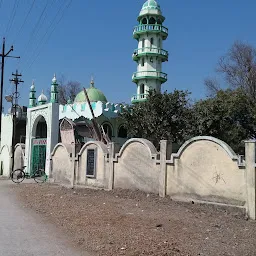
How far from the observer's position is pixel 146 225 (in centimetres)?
895

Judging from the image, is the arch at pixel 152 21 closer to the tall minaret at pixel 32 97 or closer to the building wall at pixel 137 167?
the tall minaret at pixel 32 97

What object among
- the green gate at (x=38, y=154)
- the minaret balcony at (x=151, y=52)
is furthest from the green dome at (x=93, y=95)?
the minaret balcony at (x=151, y=52)

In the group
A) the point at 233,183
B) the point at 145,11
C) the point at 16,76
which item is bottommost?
the point at 233,183

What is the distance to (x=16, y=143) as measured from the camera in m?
32.5

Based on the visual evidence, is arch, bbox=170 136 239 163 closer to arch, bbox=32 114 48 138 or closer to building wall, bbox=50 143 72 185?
building wall, bbox=50 143 72 185

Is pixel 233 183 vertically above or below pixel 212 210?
above

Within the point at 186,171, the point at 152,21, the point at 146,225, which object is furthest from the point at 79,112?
the point at 152,21

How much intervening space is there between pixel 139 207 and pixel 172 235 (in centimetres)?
397

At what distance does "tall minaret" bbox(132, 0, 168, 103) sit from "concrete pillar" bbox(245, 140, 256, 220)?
3676 centimetres

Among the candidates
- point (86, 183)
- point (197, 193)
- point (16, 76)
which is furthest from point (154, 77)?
point (197, 193)

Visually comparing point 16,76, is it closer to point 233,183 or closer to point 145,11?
point 145,11

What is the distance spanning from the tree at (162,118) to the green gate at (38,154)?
20.4 feet

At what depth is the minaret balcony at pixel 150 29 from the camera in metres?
47.7

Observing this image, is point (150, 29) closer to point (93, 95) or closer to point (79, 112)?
point (93, 95)
